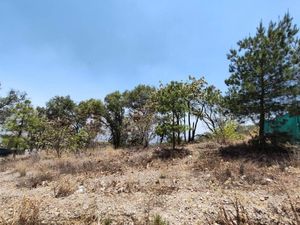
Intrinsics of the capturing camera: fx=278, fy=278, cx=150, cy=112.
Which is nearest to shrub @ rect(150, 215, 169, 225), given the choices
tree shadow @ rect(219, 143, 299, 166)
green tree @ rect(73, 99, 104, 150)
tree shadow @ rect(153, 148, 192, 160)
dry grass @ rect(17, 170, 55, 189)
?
dry grass @ rect(17, 170, 55, 189)

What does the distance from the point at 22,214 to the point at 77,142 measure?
1082cm

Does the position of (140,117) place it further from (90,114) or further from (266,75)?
(266,75)

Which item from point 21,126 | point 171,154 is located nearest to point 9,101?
point 21,126

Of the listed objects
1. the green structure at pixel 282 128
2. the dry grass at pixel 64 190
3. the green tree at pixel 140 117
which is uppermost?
the green tree at pixel 140 117

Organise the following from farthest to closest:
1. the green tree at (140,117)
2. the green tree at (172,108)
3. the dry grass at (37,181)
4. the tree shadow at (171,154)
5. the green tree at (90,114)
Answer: the green tree at (90,114), the green tree at (140,117), the green tree at (172,108), the tree shadow at (171,154), the dry grass at (37,181)

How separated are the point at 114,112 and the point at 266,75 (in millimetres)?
15085

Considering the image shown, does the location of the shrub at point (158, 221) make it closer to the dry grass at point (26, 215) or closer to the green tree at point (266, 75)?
the dry grass at point (26, 215)

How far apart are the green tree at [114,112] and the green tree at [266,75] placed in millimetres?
13653

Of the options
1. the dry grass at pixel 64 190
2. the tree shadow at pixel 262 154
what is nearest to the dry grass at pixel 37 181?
the dry grass at pixel 64 190

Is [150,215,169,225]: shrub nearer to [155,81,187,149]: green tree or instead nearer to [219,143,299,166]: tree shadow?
[219,143,299,166]: tree shadow

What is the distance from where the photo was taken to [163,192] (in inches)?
245

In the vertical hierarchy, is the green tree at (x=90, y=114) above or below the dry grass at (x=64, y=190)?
above

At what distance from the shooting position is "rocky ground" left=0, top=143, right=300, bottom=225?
4.91 m

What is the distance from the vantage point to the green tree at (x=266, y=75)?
9.03 m
